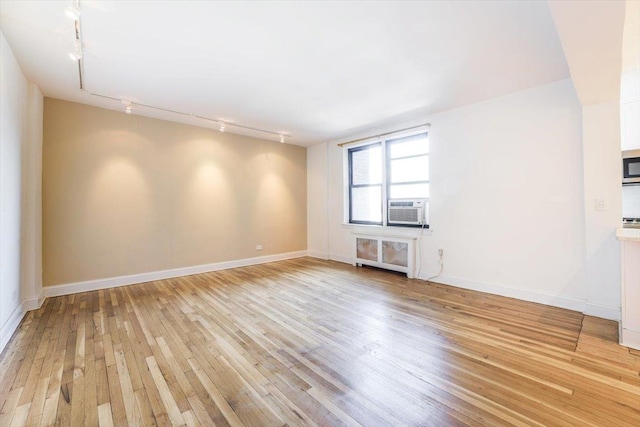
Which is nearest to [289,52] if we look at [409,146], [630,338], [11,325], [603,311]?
[409,146]

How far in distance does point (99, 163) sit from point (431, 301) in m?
5.07

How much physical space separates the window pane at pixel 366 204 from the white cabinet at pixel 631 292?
3.33 meters

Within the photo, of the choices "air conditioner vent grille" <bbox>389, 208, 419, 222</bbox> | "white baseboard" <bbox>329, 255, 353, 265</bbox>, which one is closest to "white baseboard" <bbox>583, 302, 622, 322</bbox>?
"air conditioner vent grille" <bbox>389, 208, 419, 222</bbox>

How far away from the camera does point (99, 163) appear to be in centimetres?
395

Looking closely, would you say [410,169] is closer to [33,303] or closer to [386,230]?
[386,230]

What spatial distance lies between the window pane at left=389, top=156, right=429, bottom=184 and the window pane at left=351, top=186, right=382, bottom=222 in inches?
17.1

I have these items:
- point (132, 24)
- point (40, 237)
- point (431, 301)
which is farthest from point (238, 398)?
point (40, 237)

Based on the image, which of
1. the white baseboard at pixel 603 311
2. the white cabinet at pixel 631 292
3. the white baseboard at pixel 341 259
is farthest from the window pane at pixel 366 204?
the white cabinet at pixel 631 292

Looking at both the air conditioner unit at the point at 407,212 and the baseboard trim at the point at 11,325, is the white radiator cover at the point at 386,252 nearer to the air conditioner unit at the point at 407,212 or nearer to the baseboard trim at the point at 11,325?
the air conditioner unit at the point at 407,212

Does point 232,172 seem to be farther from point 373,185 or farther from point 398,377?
point 398,377

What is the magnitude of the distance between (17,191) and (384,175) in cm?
500

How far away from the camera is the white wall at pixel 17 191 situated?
2404 mm

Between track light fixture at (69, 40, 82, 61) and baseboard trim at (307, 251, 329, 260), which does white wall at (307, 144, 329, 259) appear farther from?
track light fixture at (69, 40, 82, 61)

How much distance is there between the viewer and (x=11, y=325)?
2541 millimetres
